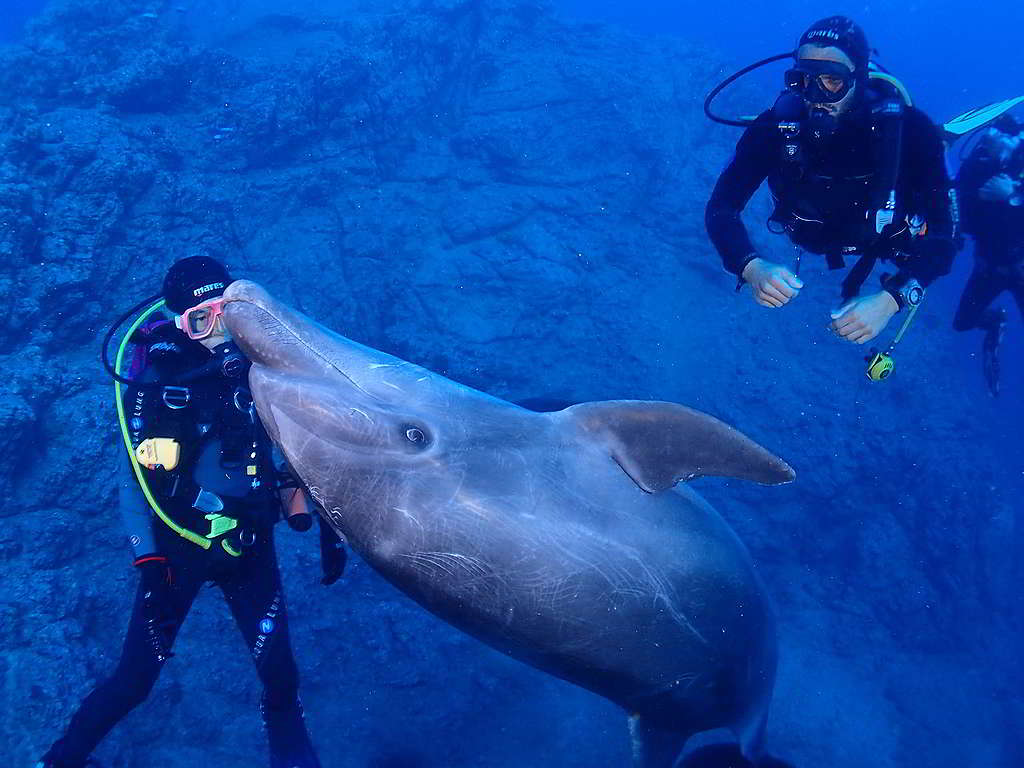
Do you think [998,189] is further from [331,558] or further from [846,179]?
[331,558]

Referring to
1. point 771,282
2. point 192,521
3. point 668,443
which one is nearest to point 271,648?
point 192,521

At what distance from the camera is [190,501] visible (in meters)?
4.08

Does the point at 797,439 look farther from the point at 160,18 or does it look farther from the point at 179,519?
the point at 160,18

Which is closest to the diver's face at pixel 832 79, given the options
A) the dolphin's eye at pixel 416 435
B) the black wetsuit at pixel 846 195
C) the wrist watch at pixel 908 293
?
the black wetsuit at pixel 846 195

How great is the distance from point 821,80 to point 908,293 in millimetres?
1530

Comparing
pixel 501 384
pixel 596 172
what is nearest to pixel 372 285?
pixel 501 384

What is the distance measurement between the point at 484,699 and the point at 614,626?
6.93m

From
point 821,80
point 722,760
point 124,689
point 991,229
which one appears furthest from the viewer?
point 991,229

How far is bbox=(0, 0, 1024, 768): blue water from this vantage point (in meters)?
8.31

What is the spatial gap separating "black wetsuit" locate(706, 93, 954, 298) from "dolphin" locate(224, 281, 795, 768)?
1.79 meters

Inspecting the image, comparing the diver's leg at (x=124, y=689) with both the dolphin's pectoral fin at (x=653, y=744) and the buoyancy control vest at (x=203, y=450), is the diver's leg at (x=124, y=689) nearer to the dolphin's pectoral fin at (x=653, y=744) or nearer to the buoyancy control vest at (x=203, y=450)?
the buoyancy control vest at (x=203, y=450)

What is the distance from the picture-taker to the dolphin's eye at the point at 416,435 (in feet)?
8.84

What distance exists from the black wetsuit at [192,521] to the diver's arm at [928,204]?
170 inches

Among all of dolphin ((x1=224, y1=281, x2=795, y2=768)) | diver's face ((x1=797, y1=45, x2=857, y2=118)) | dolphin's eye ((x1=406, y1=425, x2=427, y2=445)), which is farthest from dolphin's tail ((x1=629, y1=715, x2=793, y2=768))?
diver's face ((x1=797, y1=45, x2=857, y2=118))
